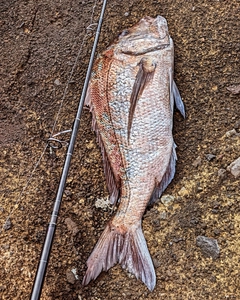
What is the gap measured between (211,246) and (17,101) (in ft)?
4.62

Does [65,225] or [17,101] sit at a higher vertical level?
[17,101]

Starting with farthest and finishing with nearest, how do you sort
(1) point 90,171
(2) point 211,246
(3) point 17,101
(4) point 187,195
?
(3) point 17,101 → (1) point 90,171 → (4) point 187,195 → (2) point 211,246

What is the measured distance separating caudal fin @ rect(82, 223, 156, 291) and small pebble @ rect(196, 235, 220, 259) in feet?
0.84

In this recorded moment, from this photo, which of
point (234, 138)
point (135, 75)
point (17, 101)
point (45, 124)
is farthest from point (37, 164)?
point (234, 138)

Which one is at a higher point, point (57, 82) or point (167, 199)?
point (57, 82)

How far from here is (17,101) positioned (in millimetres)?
2828

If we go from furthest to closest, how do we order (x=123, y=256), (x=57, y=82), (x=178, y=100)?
(x=57, y=82) < (x=178, y=100) < (x=123, y=256)

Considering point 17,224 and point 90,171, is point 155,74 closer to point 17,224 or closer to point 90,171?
point 90,171

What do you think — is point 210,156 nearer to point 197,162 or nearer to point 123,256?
point 197,162

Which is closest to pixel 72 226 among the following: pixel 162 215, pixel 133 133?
pixel 162 215

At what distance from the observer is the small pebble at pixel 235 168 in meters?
2.38

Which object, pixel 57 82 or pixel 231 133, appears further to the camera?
pixel 57 82

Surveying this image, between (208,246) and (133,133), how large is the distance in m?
0.68

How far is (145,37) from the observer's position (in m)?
2.65
